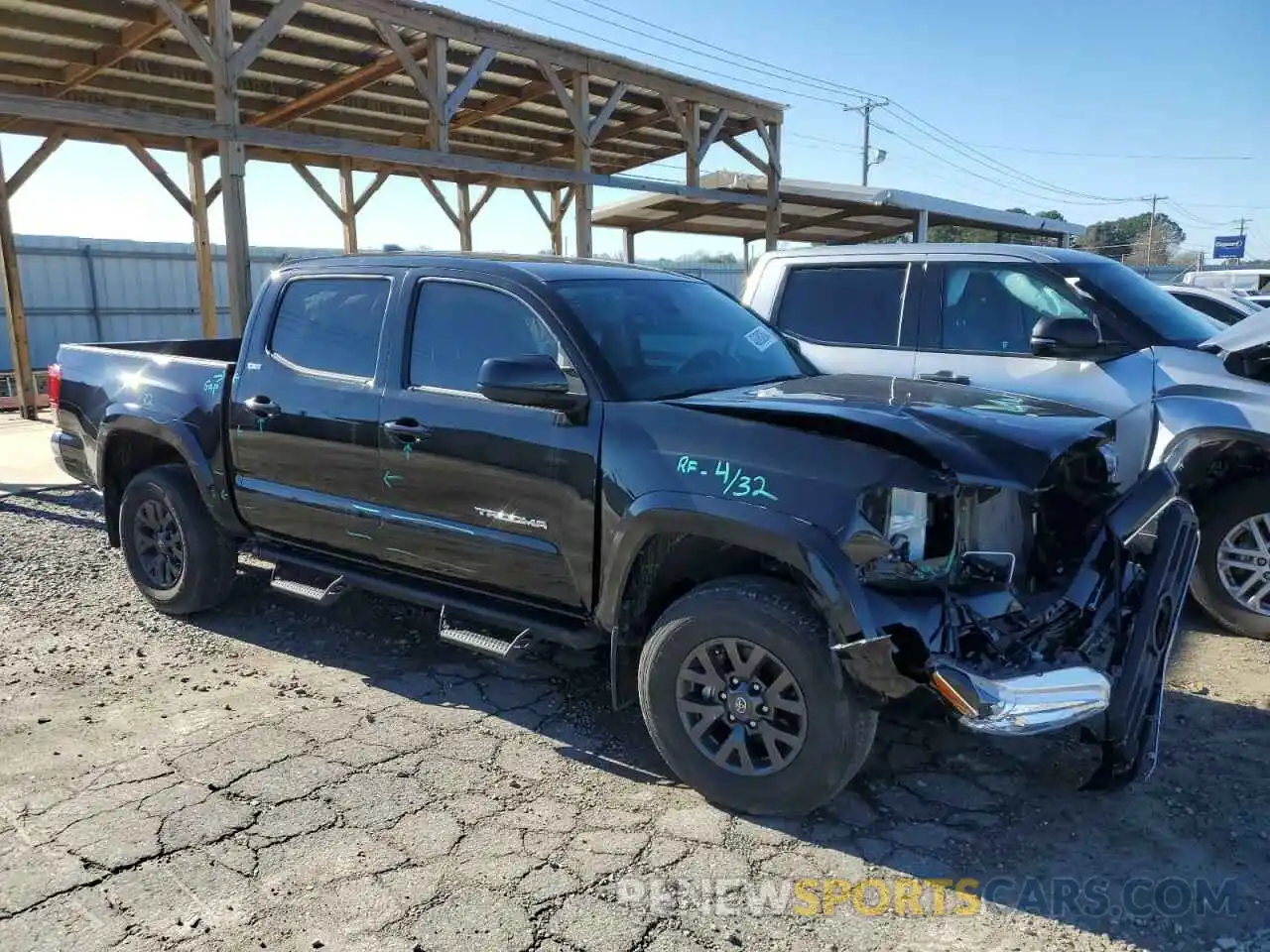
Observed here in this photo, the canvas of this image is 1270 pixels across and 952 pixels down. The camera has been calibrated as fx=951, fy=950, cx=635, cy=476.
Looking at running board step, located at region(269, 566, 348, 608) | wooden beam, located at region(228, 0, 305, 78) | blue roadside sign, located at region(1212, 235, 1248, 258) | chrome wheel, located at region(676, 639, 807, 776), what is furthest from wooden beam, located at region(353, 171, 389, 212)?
blue roadside sign, located at region(1212, 235, 1248, 258)

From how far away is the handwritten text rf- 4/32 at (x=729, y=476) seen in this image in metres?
3.05

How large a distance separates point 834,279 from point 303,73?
9.06 m

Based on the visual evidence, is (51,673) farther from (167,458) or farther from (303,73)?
(303,73)

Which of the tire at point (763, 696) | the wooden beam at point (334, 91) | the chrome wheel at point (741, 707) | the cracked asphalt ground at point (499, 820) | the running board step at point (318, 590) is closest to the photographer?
the cracked asphalt ground at point (499, 820)

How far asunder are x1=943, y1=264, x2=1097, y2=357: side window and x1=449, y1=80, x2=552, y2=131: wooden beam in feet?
27.7

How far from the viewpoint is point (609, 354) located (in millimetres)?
3688

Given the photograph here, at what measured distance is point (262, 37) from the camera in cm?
862

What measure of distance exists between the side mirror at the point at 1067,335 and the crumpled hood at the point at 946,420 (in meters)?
1.30

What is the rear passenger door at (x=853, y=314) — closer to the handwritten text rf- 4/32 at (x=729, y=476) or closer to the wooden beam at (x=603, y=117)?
the handwritten text rf- 4/32 at (x=729, y=476)

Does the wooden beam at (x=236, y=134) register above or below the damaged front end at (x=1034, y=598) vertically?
above

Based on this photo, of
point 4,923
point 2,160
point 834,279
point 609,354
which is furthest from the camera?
point 2,160

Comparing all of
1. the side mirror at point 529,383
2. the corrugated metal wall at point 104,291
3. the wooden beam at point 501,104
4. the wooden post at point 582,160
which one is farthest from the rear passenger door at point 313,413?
the corrugated metal wall at point 104,291

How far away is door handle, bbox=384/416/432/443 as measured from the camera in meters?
3.99

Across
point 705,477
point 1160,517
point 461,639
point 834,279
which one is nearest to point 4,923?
point 461,639
